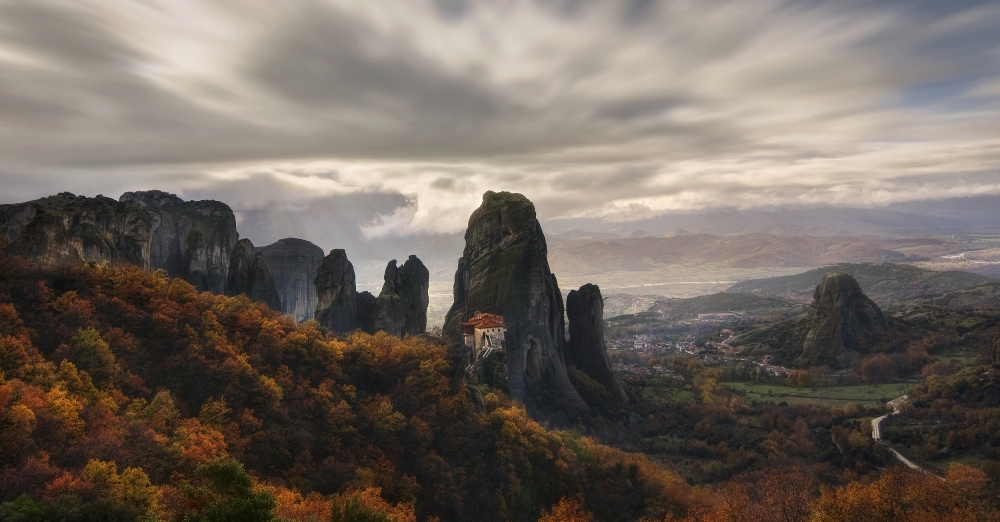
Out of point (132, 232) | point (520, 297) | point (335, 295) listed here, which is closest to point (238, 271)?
point (335, 295)

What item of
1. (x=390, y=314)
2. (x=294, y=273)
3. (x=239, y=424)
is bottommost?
(x=239, y=424)

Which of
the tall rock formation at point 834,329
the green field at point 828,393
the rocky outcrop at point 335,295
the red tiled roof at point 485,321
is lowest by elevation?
the green field at point 828,393

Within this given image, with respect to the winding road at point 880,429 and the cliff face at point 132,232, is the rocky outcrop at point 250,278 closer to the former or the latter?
the cliff face at point 132,232

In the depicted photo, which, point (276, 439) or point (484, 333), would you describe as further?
point (484, 333)

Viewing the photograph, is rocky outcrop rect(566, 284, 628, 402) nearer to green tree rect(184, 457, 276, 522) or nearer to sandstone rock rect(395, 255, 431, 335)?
sandstone rock rect(395, 255, 431, 335)

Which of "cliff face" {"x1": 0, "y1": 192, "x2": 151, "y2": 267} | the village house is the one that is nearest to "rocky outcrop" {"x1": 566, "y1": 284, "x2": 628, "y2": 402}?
the village house

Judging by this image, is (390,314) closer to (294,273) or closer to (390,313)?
(390,313)

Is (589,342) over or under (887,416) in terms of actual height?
over

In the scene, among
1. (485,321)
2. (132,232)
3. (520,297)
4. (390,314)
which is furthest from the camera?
(390,314)

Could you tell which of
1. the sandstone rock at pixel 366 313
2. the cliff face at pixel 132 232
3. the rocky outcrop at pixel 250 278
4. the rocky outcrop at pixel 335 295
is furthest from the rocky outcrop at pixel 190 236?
the sandstone rock at pixel 366 313
